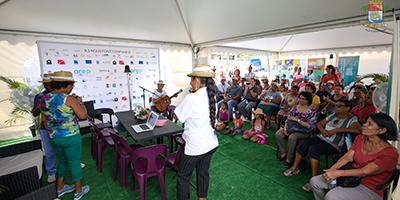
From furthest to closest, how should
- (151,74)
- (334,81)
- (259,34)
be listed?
(151,74), (334,81), (259,34)

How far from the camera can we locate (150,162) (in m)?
2.34

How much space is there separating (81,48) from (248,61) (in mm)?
9738

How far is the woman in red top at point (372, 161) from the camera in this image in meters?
1.84

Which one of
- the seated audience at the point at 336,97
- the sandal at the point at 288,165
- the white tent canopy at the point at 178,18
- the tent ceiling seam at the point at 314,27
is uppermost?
the white tent canopy at the point at 178,18

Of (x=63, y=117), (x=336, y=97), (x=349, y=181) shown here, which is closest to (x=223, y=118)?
(x=336, y=97)

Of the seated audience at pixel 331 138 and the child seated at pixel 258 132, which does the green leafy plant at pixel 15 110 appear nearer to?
the child seated at pixel 258 132

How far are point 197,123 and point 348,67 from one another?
10527 millimetres

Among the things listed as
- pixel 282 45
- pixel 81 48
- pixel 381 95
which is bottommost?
pixel 381 95

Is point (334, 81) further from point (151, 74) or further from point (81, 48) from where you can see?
point (81, 48)

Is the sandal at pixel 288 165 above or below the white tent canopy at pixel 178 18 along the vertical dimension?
below

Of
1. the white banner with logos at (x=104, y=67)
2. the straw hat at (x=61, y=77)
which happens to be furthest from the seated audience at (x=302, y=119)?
the white banner with logos at (x=104, y=67)

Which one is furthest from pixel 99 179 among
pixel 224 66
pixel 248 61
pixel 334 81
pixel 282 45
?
pixel 248 61

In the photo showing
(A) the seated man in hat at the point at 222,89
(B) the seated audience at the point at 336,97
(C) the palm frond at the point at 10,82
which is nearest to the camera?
(C) the palm frond at the point at 10,82

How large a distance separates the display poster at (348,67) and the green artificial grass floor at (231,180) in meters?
7.54
